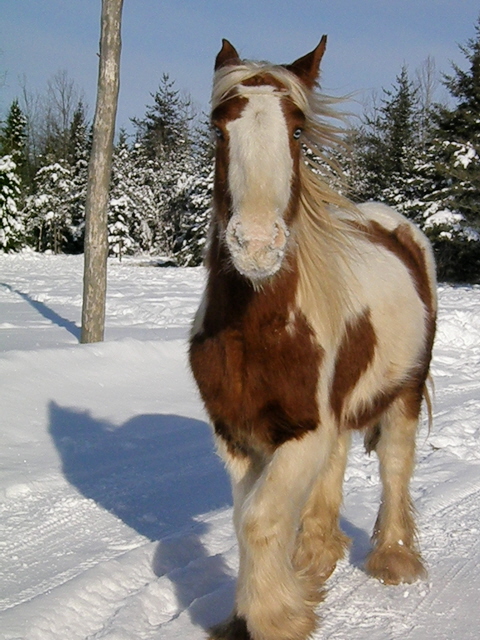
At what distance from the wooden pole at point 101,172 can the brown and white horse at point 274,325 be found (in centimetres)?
560

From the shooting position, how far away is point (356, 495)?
4.75 metres

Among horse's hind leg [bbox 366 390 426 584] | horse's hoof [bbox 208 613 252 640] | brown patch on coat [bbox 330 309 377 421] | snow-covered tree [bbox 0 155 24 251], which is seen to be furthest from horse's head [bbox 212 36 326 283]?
snow-covered tree [bbox 0 155 24 251]

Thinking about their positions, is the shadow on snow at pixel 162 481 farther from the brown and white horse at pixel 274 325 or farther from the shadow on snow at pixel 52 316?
the shadow on snow at pixel 52 316

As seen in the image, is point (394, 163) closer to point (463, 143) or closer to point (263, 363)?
point (463, 143)

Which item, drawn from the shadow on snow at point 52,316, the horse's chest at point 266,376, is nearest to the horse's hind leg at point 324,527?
the horse's chest at point 266,376

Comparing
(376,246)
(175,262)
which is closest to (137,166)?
(175,262)

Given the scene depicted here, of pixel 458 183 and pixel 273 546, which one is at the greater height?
pixel 458 183

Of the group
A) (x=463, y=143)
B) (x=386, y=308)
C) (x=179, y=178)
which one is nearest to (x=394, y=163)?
(x=463, y=143)

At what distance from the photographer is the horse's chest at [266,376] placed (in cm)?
269

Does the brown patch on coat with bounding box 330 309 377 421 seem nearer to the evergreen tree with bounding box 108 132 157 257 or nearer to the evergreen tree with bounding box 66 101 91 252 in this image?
the evergreen tree with bounding box 108 132 157 257

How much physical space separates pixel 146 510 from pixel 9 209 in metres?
30.7

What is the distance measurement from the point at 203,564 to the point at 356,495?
1.62 m

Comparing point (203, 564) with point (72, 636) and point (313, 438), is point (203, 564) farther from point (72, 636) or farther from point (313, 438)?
point (313, 438)

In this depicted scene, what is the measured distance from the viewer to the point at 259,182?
2.36 meters
